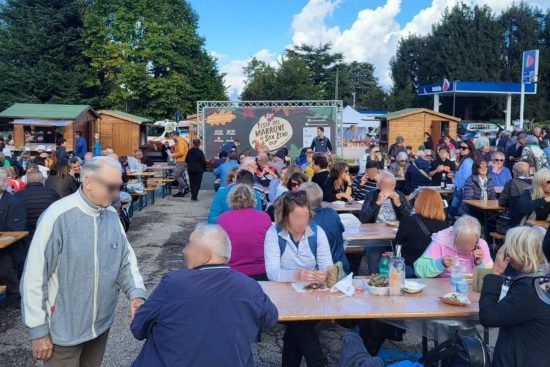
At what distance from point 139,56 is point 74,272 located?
37169 millimetres

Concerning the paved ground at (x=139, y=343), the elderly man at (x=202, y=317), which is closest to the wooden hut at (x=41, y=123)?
the paved ground at (x=139, y=343)

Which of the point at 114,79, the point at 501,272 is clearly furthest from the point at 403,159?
the point at 114,79

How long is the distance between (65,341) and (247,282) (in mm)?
1050

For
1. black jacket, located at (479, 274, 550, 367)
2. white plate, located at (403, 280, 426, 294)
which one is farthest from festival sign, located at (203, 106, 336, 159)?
black jacket, located at (479, 274, 550, 367)

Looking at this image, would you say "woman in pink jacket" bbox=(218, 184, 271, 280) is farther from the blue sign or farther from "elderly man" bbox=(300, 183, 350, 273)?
the blue sign

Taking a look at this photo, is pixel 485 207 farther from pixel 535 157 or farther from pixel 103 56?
pixel 103 56

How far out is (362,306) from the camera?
3.61 m

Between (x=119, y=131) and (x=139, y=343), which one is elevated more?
(x=119, y=131)

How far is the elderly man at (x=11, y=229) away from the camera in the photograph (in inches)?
230

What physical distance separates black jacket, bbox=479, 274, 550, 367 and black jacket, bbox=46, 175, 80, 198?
20.7 feet

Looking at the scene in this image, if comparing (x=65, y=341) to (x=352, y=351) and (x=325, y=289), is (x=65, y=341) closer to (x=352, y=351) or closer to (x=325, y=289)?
(x=352, y=351)

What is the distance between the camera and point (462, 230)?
4.25 m

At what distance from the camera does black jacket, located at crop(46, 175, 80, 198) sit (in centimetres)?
780

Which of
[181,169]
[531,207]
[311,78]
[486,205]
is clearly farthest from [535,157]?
[311,78]
